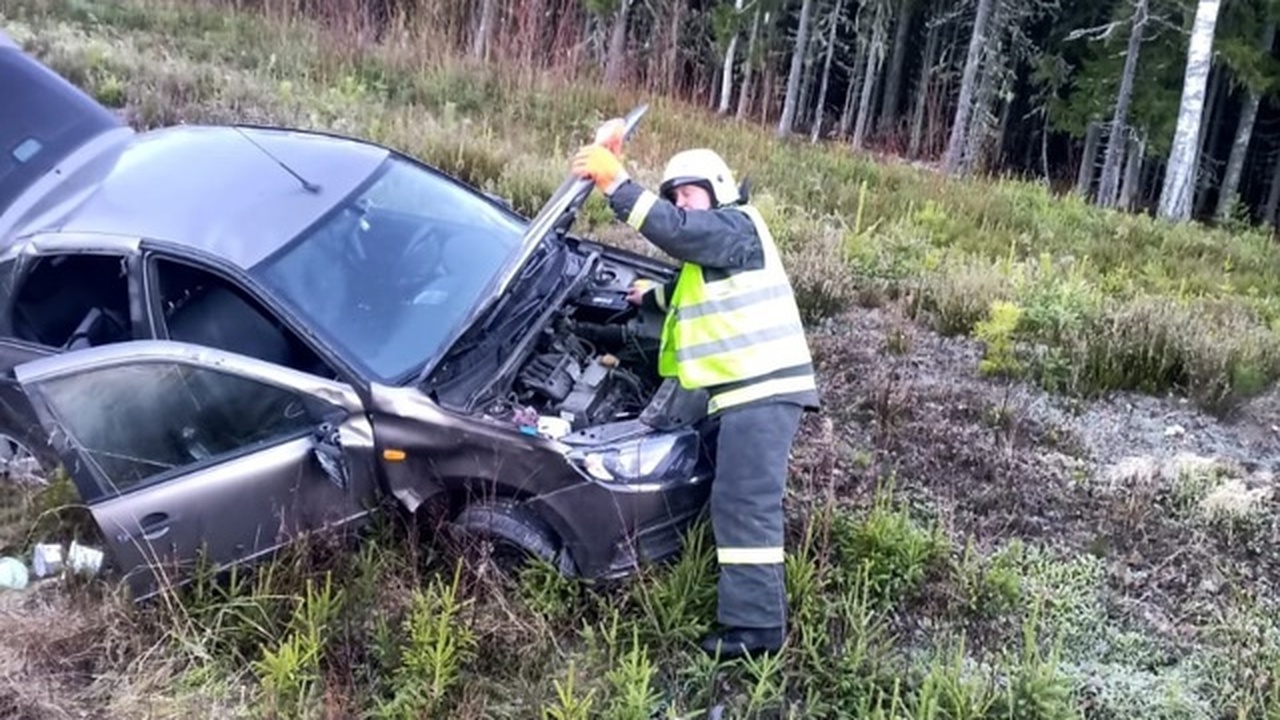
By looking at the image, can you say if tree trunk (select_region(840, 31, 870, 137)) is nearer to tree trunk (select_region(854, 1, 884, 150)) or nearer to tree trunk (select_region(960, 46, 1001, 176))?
tree trunk (select_region(854, 1, 884, 150))

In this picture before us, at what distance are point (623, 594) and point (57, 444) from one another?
1.94m

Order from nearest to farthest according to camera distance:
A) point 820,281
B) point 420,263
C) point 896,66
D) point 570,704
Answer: point 570,704, point 420,263, point 820,281, point 896,66

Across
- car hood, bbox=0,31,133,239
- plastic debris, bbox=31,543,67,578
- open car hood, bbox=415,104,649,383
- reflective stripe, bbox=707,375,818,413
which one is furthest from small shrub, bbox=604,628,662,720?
Answer: car hood, bbox=0,31,133,239

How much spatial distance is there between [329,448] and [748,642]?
1.55 m

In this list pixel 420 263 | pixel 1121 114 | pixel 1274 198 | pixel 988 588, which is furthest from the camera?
pixel 1274 198

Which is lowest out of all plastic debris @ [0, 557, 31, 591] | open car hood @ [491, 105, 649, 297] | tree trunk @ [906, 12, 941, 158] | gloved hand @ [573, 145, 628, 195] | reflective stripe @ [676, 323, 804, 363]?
plastic debris @ [0, 557, 31, 591]

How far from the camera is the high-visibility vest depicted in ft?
13.1

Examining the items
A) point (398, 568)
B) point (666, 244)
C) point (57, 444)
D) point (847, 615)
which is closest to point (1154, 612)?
point (847, 615)

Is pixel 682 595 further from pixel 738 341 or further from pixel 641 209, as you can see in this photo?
pixel 641 209

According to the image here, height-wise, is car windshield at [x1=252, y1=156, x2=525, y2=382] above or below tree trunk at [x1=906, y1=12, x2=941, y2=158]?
below

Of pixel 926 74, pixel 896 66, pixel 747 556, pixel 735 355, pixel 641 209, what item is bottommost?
pixel 747 556

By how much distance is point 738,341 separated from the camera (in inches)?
157

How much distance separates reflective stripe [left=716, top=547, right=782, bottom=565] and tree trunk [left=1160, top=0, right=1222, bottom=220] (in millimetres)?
12616

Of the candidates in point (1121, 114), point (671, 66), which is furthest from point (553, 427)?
point (1121, 114)
